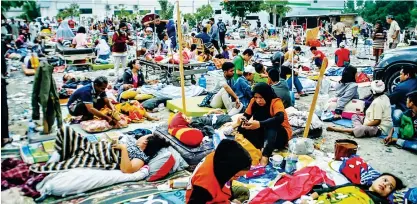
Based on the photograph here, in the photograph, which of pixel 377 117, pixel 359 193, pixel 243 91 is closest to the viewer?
pixel 359 193

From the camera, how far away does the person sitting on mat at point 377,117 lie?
6238mm

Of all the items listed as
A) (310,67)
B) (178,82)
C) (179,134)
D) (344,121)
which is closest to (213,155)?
(179,134)

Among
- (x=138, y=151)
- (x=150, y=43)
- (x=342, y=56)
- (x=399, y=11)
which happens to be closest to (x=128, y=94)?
(x=138, y=151)

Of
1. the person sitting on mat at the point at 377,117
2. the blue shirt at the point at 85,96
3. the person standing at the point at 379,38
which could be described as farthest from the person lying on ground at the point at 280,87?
the person standing at the point at 379,38

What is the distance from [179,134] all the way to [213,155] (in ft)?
7.72

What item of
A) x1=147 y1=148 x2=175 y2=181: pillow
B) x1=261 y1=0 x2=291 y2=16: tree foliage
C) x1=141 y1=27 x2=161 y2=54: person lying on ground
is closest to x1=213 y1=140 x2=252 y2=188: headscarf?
x1=147 y1=148 x2=175 y2=181: pillow

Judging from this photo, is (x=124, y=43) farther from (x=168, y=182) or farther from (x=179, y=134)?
(x=168, y=182)

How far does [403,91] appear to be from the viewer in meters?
6.66

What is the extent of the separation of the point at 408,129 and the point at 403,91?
1016mm

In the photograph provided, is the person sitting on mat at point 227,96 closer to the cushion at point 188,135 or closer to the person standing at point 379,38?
the cushion at point 188,135

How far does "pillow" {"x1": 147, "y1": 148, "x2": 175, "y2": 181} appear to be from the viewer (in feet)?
15.7

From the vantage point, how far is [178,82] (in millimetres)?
10250

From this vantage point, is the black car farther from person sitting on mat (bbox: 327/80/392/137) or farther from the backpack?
the backpack

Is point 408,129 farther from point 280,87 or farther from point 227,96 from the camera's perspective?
A: point 227,96
